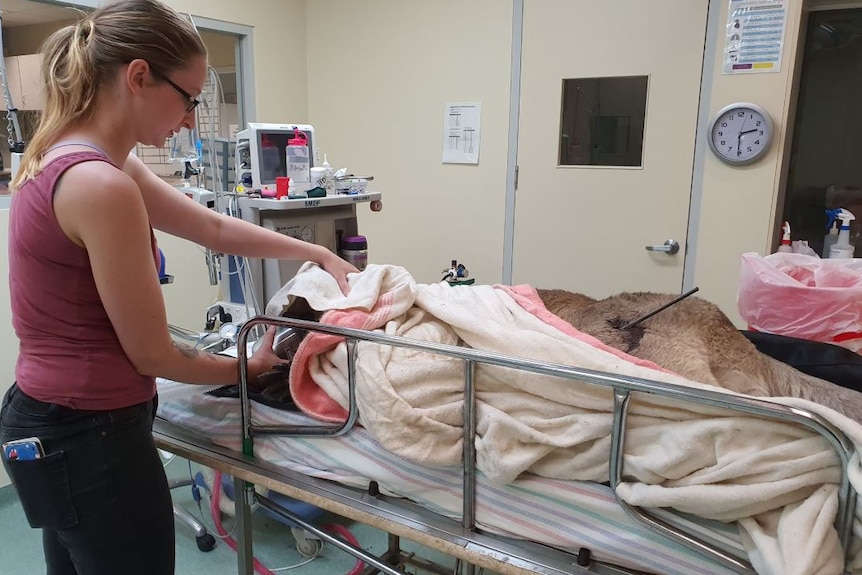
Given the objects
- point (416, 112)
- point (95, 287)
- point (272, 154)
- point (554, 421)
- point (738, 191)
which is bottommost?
point (554, 421)

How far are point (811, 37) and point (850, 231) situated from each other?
78 cm

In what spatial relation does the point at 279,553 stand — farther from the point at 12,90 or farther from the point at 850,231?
the point at 850,231

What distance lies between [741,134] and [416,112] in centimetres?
155

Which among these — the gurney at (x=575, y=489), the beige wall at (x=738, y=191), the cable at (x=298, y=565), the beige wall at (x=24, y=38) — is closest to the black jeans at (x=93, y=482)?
the gurney at (x=575, y=489)

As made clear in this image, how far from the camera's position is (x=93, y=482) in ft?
3.39

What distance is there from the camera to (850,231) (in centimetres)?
244

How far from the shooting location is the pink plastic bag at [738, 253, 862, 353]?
5.11 ft

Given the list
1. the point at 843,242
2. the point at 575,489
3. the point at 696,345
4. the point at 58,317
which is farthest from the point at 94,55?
the point at 843,242

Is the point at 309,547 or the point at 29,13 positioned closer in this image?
the point at 309,547

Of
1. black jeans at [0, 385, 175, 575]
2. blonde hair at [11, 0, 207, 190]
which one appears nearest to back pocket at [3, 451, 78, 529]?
black jeans at [0, 385, 175, 575]

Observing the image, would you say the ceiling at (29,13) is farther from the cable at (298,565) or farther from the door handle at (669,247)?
the door handle at (669,247)

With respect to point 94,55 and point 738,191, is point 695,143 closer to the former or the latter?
point 738,191

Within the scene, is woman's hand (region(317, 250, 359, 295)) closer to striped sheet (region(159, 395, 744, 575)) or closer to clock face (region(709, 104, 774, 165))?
striped sheet (region(159, 395, 744, 575))

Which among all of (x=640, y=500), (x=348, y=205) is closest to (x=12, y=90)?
(x=348, y=205)
